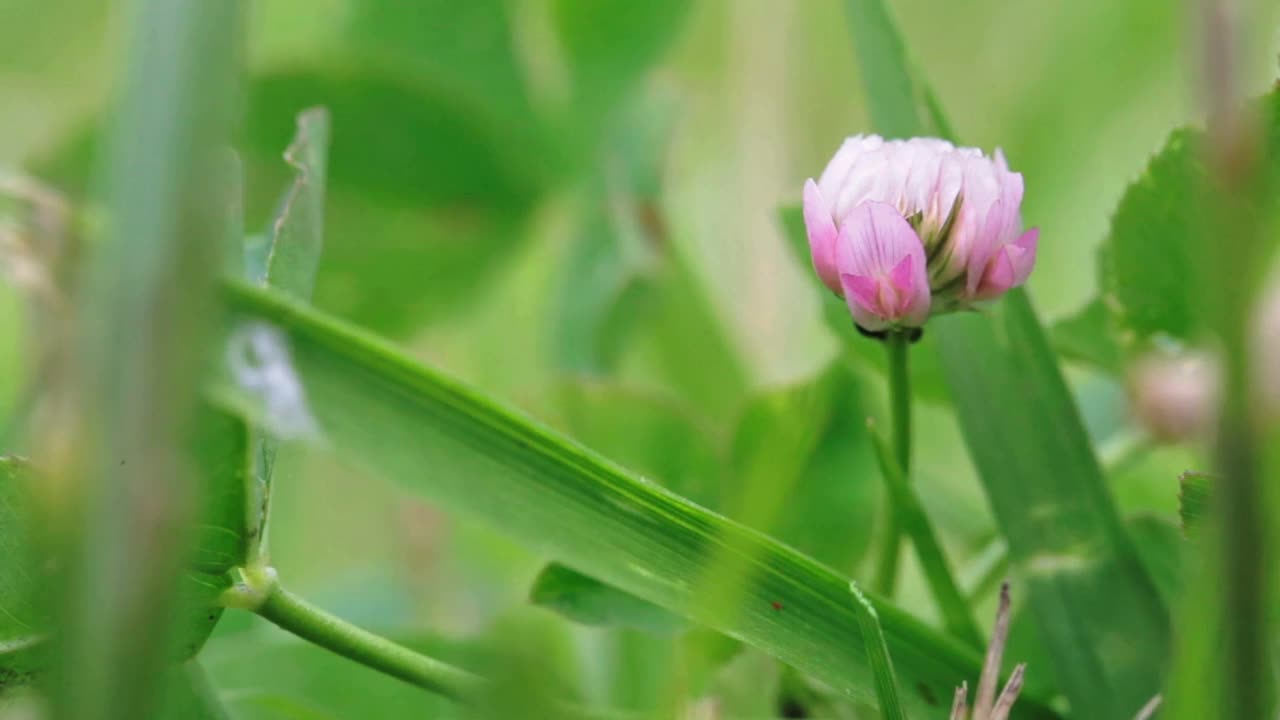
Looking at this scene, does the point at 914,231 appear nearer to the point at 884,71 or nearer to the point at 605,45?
the point at 884,71

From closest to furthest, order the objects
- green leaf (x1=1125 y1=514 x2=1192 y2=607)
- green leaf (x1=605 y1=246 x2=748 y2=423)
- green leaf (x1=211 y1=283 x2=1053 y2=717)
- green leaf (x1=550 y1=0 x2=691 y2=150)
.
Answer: green leaf (x1=211 y1=283 x2=1053 y2=717)
green leaf (x1=1125 y1=514 x2=1192 y2=607)
green leaf (x1=605 y1=246 x2=748 y2=423)
green leaf (x1=550 y1=0 x2=691 y2=150)

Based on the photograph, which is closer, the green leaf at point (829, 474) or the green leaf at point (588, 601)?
the green leaf at point (588, 601)

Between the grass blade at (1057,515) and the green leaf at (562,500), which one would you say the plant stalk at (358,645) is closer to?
the green leaf at (562,500)

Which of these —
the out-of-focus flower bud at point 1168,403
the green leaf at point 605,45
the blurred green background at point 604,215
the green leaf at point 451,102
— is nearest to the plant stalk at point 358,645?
the blurred green background at point 604,215

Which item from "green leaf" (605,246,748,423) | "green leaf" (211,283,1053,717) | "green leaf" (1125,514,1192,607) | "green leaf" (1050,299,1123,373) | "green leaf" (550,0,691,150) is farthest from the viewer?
"green leaf" (550,0,691,150)

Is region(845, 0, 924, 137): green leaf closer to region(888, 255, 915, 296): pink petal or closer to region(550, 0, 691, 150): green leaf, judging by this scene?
region(888, 255, 915, 296): pink petal

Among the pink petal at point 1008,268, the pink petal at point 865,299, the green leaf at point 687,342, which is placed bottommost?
the green leaf at point 687,342

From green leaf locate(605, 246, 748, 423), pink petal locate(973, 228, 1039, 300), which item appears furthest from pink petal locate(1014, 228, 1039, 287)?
green leaf locate(605, 246, 748, 423)
